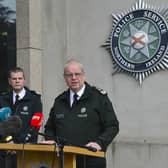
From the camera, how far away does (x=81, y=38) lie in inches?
352

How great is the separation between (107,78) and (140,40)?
80 cm

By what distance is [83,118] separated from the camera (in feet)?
16.6

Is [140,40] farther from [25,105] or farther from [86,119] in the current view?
[86,119]

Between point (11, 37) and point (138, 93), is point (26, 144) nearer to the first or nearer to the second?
point (138, 93)

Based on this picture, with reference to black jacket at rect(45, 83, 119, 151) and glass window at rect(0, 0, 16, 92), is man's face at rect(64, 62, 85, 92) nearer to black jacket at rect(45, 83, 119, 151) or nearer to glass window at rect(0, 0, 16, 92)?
black jacket at rect(45, 83, 119, 151)

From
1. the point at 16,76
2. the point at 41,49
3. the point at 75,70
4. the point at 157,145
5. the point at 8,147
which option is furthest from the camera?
the point at 41,49

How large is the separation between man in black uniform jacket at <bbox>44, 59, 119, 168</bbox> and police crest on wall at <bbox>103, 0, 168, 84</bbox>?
3.13m

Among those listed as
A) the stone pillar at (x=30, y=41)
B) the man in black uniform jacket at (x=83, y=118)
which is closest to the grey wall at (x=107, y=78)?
the stone pillar at (x=30, y=41)

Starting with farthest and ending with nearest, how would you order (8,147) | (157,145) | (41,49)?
(41,49)
(157,145)
(8,147)

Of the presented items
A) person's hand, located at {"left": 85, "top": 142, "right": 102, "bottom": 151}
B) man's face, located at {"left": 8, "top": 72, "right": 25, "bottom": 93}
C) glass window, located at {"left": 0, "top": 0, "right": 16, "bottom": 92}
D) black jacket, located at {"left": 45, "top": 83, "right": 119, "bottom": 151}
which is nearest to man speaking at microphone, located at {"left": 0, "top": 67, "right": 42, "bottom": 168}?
man's face, located at {"left": 8, "top": 72, "right": 25, "bottom": 93}

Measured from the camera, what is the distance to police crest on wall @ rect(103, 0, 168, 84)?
814 cm

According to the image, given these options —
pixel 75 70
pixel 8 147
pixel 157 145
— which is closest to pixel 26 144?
pixel 8 147

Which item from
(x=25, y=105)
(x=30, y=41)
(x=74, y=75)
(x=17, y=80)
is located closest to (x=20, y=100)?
(x=25, y=105)

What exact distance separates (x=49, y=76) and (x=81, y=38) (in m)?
0.76
